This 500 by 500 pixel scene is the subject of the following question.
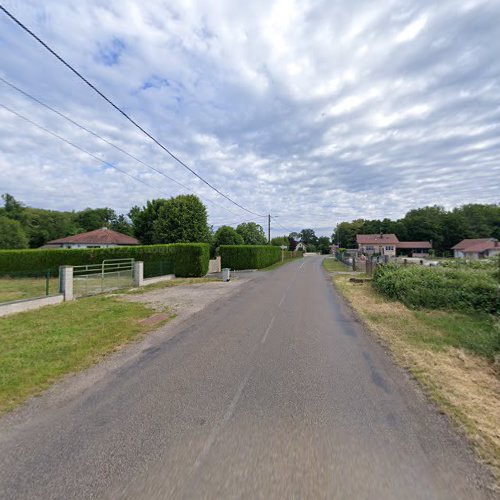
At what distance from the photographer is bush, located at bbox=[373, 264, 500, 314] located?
934 cm

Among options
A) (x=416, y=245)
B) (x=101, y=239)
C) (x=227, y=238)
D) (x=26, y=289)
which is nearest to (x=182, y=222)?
(x=227, y=238)

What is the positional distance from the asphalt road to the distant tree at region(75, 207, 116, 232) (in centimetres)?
8024

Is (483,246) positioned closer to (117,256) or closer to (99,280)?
(117,256)

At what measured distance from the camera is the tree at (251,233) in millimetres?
60853

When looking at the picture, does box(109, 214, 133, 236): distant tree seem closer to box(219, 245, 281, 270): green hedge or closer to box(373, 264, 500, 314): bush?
Result: box(219, 245, 281, 270): green hedge

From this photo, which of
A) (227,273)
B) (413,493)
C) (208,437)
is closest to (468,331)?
(413,493)

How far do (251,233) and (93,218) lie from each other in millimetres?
44176

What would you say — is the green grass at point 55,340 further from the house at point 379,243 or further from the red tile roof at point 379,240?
the red tile roof at point 379,240

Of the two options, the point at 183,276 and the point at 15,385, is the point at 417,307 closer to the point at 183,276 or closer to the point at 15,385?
the point at 15,385

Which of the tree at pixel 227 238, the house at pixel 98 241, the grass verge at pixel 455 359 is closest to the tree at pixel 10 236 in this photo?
the house at pixel 98 241

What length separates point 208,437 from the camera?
307 centimetres

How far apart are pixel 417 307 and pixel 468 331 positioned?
2942 millimetres

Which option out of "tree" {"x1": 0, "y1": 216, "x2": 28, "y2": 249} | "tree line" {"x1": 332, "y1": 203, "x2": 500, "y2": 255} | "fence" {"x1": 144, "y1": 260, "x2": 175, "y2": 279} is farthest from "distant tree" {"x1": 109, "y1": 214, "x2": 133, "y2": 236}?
"tree line" {"x1": 332, "y1": 203, "x2": 500, "y2": 255}

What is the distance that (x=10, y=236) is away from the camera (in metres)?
41.9
